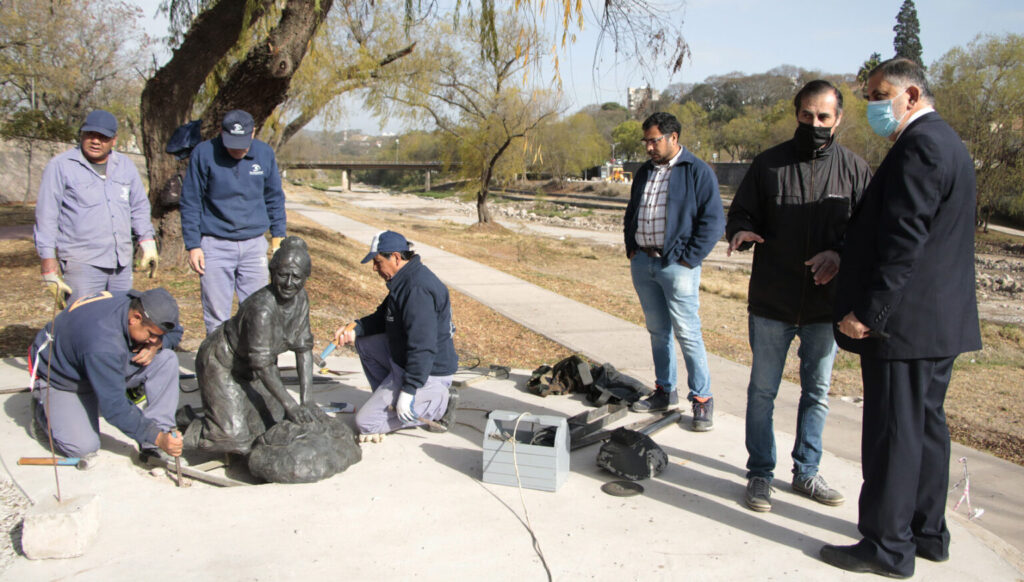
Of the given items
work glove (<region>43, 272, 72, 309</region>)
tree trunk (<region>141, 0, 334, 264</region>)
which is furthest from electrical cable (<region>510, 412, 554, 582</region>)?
tree trunk (<region>141, 0, 334, 264</region>)

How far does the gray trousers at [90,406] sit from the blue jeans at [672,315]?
2.99m

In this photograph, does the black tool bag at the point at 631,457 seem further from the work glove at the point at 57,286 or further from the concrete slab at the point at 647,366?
the work glove at the point at 57,286

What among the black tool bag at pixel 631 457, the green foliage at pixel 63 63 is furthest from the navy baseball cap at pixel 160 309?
the green foliage at pixel 63 63

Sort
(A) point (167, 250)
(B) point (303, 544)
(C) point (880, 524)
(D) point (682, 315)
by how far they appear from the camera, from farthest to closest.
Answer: (A) point (167, 250) → (D) point (682, 315) → (B) point (303, 544) → (C) point (880, 524)

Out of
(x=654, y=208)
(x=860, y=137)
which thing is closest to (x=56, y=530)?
(x=654, y=208)

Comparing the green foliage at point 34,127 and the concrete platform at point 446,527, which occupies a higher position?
the green foliage at point 34,127

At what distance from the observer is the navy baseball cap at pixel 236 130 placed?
491cm

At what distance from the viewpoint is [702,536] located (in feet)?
11.1

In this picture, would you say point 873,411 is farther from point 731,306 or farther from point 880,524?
point 731,306

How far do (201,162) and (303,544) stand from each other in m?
3.04

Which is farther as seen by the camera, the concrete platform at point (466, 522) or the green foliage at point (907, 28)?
the green foliage at point (907, 28)

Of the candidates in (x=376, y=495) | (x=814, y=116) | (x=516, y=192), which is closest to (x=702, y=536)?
(x=376, y=495)

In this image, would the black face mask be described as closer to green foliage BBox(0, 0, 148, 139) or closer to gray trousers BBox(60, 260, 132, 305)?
gray trousers BBox(60, 260, 132, 305)

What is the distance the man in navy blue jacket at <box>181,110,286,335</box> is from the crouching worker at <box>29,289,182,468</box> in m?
1.08
